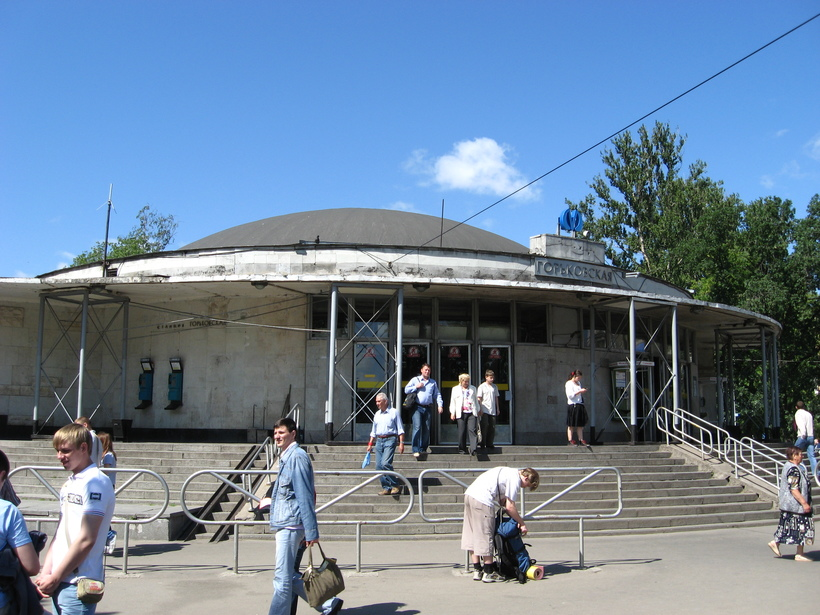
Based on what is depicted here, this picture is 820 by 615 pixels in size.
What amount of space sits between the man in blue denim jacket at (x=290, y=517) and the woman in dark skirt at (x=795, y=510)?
249 inches

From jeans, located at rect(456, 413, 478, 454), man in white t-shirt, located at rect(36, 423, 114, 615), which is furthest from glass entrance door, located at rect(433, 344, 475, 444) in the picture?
man in white t-shirt, located at rect(36, 423, 114, 615)

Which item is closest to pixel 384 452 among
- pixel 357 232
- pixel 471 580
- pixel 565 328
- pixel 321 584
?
pixel 471 580

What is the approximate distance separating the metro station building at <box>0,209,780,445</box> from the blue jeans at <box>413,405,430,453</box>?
2597 millimetres

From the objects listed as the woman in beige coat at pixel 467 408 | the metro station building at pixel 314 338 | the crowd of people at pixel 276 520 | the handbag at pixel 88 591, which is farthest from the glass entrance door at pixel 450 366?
the handbag at pixel 88 591

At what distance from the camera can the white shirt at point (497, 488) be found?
27.7ft

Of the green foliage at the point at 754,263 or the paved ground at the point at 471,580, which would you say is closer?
the paved ground at the point at 471,580

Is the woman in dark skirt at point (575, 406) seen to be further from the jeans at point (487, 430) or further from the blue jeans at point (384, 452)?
the blue jeans at point (384, 452)

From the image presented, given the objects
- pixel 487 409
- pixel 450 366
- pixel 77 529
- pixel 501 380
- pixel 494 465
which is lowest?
pixel 494 465

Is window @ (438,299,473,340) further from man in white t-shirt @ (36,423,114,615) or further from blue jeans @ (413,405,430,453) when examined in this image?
man in white t-shirt @ (36,423,114,615)

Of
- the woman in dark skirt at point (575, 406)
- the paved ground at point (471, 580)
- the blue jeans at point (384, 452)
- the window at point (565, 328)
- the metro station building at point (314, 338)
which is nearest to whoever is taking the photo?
the paved ground at point (471, 580)

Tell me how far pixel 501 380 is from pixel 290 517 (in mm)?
12769

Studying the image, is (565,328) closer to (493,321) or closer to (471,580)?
(493,321)

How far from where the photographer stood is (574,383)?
53.1 ft

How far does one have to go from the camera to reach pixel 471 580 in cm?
852
